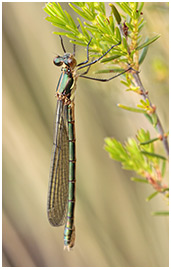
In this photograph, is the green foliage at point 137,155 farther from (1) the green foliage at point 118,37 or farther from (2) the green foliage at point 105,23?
(2) the green foliage at point 105,23

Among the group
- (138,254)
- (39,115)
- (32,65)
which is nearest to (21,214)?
(39,115)

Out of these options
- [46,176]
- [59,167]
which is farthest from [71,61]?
[46,176]

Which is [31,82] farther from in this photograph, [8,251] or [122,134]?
[8,251]

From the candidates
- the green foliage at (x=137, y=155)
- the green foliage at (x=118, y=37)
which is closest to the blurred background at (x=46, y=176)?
the green foliage at (x=137, y=155)

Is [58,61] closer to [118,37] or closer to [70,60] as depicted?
[70,60]

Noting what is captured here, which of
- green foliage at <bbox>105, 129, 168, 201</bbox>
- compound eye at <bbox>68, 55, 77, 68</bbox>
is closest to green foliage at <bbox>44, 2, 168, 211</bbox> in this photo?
green foliage at <bbox>105, 129, 168, 201</bbox>

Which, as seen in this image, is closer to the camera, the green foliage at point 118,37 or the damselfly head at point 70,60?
the green foliage at point 118,37
